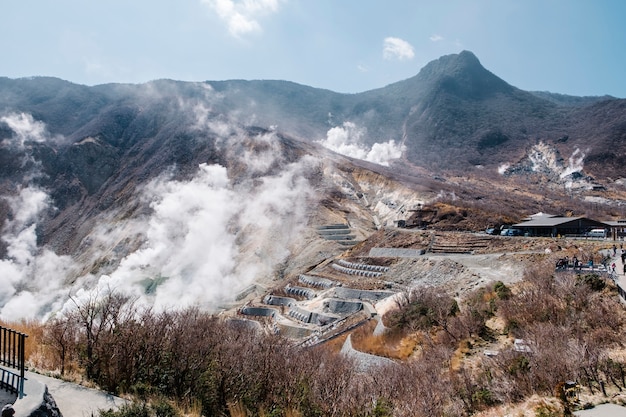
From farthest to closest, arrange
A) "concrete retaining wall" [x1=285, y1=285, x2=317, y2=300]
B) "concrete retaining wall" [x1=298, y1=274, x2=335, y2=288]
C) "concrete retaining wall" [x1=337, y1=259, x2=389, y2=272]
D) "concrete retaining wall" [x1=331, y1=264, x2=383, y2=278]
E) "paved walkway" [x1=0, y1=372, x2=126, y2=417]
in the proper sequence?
"concrete retaining wall" [x1=337, y1=259, x2=389, y2=272] → "concrete retaining wall" [x1=331, y1=264, x2=383, y2=278] → "concrete retaining wall" [x1=298, y1=274, x2=335, y2=288] → "concrete retaining wall" [x1=285, y1=285, x2=317, y2=300] → "paved walkway" [x1=0, y1=372, x2=126, y2=417]

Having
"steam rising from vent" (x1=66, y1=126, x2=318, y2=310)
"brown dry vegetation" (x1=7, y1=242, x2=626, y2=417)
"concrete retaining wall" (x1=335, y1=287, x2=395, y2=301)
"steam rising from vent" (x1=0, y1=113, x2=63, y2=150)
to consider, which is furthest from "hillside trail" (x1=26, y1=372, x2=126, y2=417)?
"steam rising from vent" (x1=0, y1=113, x2=63, y2=150)

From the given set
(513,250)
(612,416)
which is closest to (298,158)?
(513,250)

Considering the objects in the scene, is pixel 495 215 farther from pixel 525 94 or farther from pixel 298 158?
pixel 525 94

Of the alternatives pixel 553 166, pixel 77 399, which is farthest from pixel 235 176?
pixel 553 166

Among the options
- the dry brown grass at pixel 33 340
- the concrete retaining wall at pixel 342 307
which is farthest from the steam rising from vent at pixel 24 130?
the dry brown grass at pixel 33 340

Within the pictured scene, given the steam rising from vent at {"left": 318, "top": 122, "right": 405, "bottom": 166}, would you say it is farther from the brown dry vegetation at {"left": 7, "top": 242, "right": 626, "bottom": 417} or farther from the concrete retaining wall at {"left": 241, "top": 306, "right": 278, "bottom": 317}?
the brown dry vegetation at {"left": 7, "top": 242, "right": 626, "bottom": 417}

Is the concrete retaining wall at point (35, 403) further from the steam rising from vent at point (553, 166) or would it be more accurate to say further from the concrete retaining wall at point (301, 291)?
the steam rising from vent at point (553, 166)
